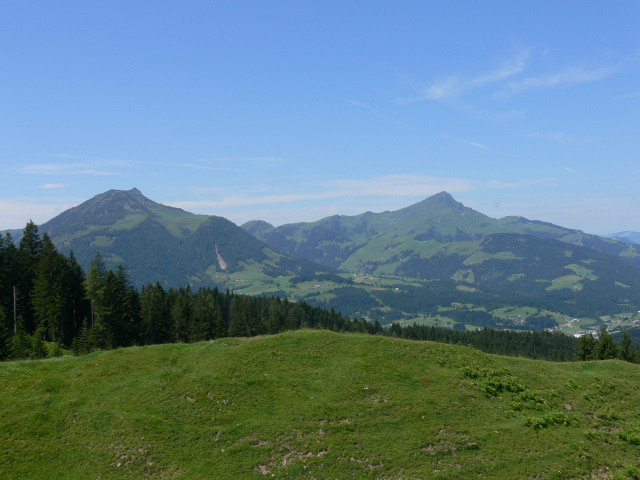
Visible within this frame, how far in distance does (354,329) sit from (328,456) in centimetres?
11487

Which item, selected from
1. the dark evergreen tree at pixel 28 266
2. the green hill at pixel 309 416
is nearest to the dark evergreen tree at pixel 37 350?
the green hill at pixel 309 416

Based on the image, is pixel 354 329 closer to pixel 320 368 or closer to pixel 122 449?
pixel 320 368

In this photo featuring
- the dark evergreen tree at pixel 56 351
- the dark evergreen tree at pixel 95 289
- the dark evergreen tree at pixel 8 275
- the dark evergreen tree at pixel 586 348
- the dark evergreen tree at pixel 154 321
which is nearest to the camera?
the dark evergreen tree at pixel 56 351

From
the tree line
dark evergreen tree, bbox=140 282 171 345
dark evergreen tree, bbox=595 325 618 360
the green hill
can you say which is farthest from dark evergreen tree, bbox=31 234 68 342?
dark evergreen tree, bbox=595 325 618 360

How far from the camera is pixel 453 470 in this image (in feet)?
79.3

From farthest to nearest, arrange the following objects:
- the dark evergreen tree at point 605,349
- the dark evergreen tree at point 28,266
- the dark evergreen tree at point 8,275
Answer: the dark evergreen tree at point 28,266
the dark evergreen tree at point 605,349
the dark evergreen tree at point 8,275

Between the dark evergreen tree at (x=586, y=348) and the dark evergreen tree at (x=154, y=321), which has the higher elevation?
the dark evergreen tree at (x=154, y=321)

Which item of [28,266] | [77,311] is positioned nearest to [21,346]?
[77,311]

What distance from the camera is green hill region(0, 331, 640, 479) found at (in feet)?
81.1

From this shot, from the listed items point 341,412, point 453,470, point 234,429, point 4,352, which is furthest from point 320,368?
point 4,352

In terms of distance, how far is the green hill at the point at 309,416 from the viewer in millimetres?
24734

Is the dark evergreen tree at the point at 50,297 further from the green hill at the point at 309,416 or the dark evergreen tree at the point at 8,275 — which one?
the green hill at the point at 309,416

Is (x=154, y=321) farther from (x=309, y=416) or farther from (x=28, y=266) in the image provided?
(x=309, y=416)

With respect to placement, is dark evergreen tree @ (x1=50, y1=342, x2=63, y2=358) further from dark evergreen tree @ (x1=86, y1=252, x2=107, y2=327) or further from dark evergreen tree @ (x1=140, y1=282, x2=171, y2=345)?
dark evergreen tree @ (x1=140, y1=282, x2=171, y2=345)
